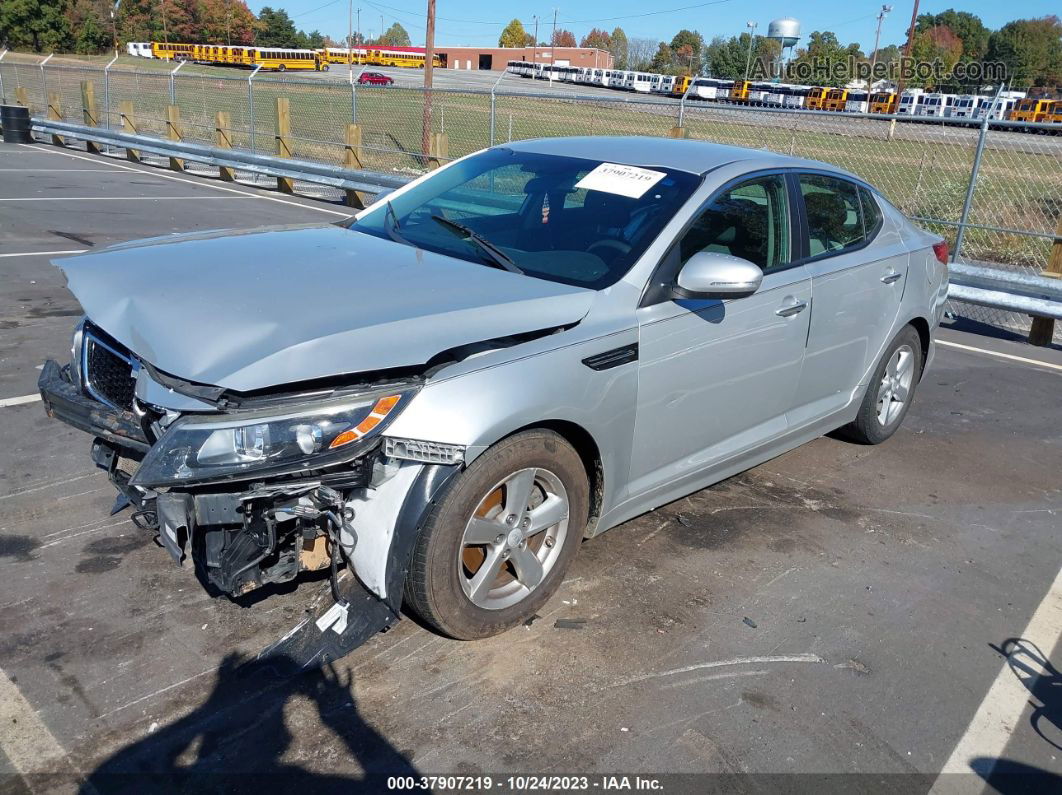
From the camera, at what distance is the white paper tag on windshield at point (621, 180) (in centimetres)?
396

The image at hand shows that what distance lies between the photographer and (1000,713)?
10.1ft

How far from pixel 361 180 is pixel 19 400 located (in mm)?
8645

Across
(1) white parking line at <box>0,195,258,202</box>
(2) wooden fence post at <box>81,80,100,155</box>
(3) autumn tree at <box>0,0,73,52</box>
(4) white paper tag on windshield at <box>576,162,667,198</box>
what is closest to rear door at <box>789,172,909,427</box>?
(4) white paper tag on windshield at <box>576,162,667,198</box>

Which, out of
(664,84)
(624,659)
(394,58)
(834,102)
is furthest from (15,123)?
(394,58)

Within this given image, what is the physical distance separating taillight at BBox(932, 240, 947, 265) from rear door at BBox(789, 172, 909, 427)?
0.46m

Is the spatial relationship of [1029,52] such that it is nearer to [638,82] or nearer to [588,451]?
[638,82]

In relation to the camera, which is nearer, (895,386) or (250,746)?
(250,746)

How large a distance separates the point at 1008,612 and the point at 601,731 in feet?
6.62

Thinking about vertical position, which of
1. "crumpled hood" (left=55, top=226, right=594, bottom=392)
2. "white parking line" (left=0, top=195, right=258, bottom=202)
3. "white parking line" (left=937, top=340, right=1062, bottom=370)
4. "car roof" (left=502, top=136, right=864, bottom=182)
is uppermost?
"car roof" (left=502, top=136, right=864, bottom=182)

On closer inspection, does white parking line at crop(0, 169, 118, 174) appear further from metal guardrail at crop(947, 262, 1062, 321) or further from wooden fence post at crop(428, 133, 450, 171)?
metal guardrail at crop(947, 262, 1062, 321)

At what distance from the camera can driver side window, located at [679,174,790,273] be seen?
3840mm

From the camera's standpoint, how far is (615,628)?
3.40m

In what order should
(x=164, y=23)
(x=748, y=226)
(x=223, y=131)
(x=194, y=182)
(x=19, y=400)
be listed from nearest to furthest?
(x=748, y=226), (x=19, y=400), (x=194, y=182), (x=223, y=131), (x=164, y=23)

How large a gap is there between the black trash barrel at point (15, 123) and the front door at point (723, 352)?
22505mm
